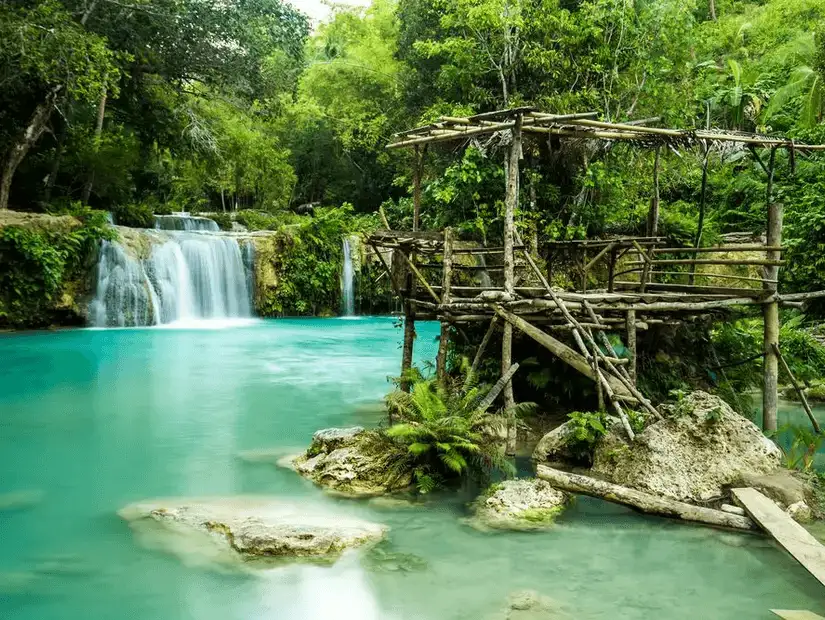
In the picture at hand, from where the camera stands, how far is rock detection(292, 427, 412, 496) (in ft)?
23.1

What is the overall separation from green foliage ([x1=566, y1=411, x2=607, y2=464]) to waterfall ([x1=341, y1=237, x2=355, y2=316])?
1825 centimetres

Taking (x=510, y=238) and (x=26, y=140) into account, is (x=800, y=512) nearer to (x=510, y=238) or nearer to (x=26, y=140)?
(x=510, y=238)

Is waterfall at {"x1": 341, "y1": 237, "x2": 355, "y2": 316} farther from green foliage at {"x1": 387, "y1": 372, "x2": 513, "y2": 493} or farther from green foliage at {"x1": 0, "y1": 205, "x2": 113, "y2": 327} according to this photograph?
green foliage at {"x1": 387, "y1": 372, "x2": 513, "y2": 493}

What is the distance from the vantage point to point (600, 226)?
1489 cm

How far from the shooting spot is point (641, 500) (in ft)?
20.8

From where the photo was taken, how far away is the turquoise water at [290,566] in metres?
5.01

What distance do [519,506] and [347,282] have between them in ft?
63.4

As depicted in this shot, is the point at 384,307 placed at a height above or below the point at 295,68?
below

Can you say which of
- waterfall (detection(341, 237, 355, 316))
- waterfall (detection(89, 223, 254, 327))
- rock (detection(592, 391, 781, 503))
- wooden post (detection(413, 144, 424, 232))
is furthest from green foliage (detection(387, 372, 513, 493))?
waterfall (detection(341, 237, 355, 316))

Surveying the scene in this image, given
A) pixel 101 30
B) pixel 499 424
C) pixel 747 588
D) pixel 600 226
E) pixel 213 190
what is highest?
pixel 101 30

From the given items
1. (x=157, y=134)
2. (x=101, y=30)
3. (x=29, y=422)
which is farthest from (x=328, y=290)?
(x=29, y=422)

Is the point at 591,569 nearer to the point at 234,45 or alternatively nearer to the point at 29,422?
the point at 29,422

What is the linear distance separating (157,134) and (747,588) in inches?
933

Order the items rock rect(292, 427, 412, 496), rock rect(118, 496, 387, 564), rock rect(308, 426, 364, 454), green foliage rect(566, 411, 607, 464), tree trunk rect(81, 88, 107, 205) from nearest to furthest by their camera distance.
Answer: rock rect(118, 496, 387, 564) < rock rect(292, 427, 412, 496) < green foliage rect(566, 411, 607, 464) < rock rect(308, 426, 364, 454) < tree trunk rect(81, 88, 107, 205)
